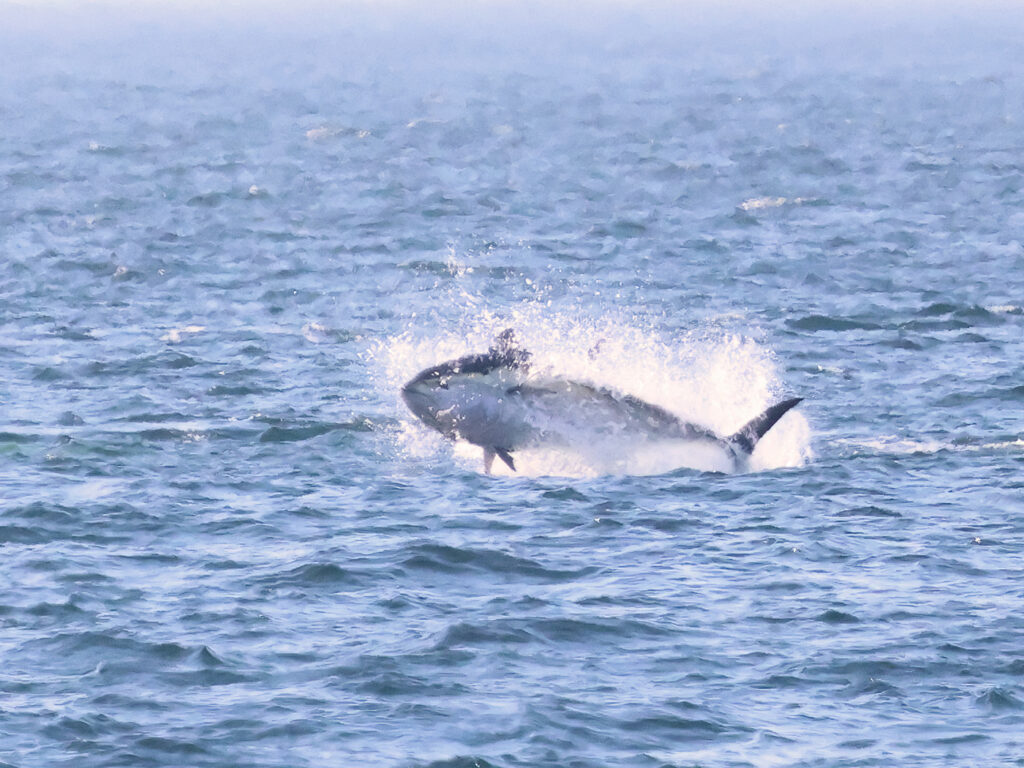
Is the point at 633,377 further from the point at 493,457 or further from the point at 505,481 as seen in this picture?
the point at 505,481

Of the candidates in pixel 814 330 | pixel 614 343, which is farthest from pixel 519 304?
pixel 614 343

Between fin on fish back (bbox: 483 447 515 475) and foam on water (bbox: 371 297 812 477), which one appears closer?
fin on fish back (bbox: 483 447 515 475)

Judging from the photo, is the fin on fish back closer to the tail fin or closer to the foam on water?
the foam on water

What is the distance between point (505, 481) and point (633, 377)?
3058 mm

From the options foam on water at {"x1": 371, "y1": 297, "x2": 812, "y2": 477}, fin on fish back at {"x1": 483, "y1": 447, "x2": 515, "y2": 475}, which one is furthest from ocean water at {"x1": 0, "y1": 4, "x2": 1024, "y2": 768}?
fin on fish back at {"x1": 483, "y1": 447, "x2": 515, "y2": 475}

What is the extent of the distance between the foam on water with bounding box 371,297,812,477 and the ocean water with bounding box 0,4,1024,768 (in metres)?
0.10

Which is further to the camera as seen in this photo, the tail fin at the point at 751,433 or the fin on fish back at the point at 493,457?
the tail fin at the point at 751,433

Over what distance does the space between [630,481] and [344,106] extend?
69.7 m

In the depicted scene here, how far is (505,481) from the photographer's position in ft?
85.6

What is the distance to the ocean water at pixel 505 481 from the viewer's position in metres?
18.1

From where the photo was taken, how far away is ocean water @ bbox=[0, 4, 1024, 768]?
1809cm

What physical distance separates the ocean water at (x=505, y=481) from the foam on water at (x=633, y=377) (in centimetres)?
10

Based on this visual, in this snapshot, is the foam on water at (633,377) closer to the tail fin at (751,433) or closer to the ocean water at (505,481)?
the ocean water at (505,481)

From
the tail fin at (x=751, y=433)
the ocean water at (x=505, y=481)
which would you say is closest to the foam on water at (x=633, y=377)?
the ocean water at (x=505, y=481)
